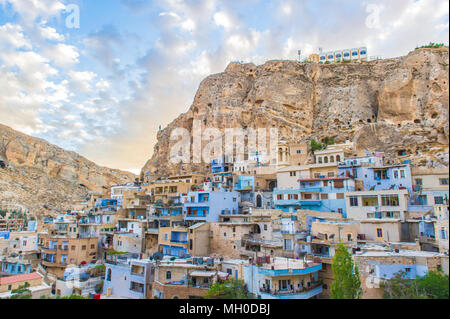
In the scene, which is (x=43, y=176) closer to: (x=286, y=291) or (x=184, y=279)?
(x=184, y=279)

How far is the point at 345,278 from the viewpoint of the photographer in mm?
8406

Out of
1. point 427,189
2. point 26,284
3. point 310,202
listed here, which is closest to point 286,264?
point 310,202

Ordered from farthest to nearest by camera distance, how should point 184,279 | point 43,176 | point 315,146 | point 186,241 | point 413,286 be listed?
point 43,176, point 315,146, point 186,241, point 184,279, point 413,286

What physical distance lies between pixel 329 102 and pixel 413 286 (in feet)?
96.9

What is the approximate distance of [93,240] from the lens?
18.4m

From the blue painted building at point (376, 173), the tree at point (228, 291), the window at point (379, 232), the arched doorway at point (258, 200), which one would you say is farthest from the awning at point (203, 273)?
the blue painted building at point (376, 173)

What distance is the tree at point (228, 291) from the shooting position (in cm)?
960

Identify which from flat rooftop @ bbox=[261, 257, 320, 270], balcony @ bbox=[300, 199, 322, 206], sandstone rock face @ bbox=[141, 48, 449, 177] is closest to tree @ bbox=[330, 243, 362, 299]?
flat rooftop @ bbox=[261, 257, 320, 270]

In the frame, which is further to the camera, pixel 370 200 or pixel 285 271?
pixel 370 200

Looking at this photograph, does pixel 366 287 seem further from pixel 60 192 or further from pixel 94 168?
pixel 94 168

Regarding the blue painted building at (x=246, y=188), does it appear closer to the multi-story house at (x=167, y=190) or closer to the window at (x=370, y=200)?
the multi-story house at (x=167, y=190)

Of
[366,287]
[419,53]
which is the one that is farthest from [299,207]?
[419,53]

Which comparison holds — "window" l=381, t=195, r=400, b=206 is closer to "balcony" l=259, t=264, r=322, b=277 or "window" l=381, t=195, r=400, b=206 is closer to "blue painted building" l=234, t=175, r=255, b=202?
"balcony" l=259, t=264, r=322, b=277
